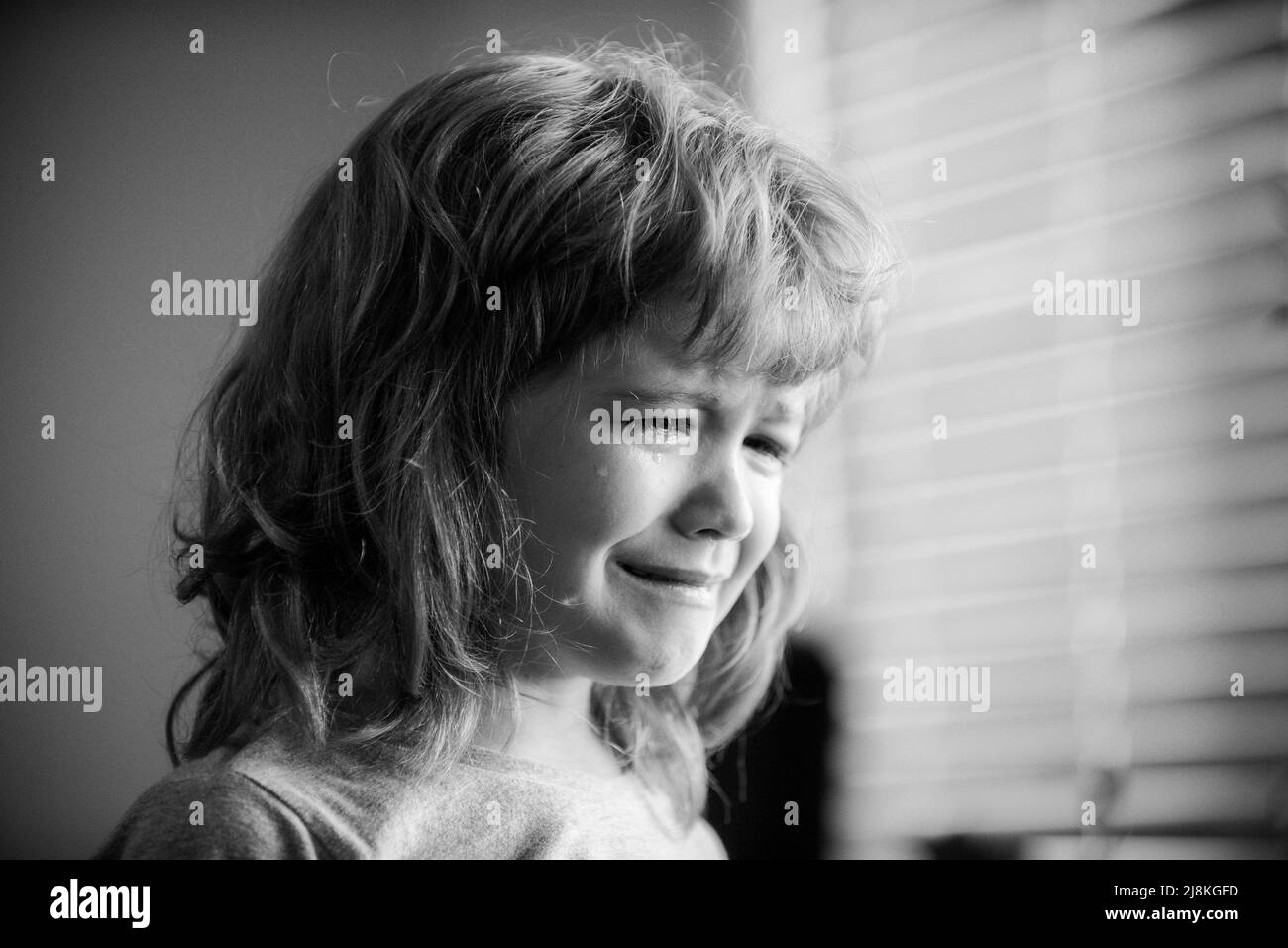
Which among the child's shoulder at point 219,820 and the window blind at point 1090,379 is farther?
the window blind at point 1090,379

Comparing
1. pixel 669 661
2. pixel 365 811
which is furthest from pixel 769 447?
pixel 365 811

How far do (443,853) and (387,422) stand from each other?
0.35 m

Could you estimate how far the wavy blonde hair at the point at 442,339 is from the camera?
83cm

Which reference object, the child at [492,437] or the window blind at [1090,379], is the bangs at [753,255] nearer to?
the child at [492,437]

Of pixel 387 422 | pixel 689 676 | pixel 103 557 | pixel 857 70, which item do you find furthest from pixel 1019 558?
pixel 103 557

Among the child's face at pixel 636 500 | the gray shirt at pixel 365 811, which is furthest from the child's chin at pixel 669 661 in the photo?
the gray shirt at pixel 365 811

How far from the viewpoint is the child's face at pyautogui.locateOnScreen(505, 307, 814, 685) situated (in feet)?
2.75

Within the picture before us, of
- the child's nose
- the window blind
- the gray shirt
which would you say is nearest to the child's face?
the child's nose

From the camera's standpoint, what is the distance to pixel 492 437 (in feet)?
2.82

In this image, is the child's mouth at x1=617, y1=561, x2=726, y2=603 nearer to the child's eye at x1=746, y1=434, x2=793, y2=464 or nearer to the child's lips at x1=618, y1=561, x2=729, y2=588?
the child's lips at x1=618, y1=561, x2=729, y2=588

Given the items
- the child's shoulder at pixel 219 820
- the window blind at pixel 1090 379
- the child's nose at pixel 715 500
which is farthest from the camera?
the window blind at pixel 1090 379

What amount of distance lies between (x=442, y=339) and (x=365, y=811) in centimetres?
38

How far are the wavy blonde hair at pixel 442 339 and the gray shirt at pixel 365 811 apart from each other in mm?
27

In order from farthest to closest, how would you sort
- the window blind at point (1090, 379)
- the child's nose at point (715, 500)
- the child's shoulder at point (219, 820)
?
the window blind at point (1090, 379) < the child's nose at point (715, 500) < the child's shoulder at point (219, 820)
